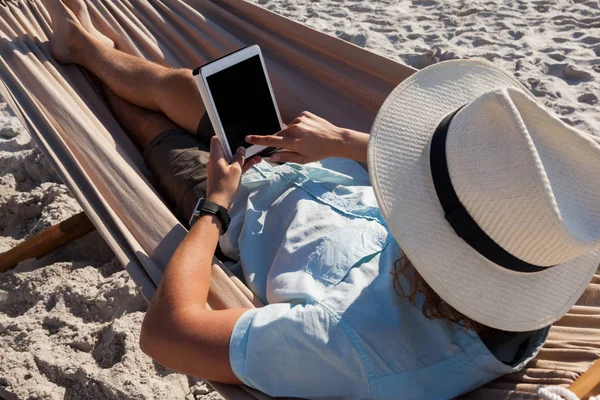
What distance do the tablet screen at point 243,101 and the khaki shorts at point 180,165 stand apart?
174 millimetres

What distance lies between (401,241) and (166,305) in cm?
45

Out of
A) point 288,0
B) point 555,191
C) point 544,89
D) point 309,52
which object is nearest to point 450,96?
point 555,191

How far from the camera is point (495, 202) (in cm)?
93

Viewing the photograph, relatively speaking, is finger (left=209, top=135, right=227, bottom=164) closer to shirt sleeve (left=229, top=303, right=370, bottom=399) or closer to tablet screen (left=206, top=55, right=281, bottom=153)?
tablet screen (left=206, top=55, right=281, bottom=153)

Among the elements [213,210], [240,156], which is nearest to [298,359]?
[213,210]

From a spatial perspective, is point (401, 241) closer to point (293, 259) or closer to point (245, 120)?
point (293, 259)

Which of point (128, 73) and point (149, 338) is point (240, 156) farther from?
point (128, 73)

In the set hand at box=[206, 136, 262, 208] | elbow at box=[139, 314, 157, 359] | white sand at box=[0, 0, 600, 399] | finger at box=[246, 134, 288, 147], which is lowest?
white sand at box=[0, 0, 600, 399]

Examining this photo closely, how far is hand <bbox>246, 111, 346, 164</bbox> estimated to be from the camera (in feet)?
4.78

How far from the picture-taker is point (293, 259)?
132cm

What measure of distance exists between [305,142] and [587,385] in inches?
29.4

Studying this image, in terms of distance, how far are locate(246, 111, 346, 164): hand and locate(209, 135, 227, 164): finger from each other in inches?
2.9

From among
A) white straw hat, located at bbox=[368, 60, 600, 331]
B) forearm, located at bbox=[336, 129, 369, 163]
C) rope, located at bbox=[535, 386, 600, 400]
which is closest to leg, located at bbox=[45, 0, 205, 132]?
forearm, located at bbox=[336, 129, 369, 163]

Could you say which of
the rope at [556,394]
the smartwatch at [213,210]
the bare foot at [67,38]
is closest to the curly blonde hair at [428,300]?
the rope at [556,394]
